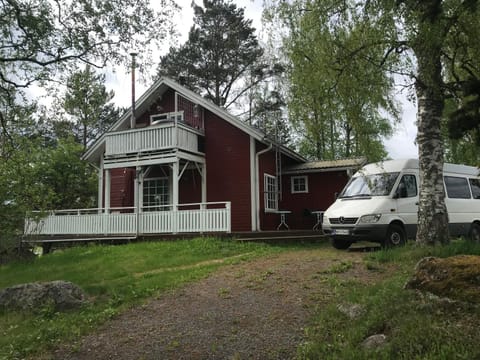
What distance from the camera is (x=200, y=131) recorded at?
19156 mm

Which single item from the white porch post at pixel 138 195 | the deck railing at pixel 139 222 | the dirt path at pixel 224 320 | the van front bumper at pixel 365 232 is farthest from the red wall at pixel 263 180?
the dirt path at pixel 224 320

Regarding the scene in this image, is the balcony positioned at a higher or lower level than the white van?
higher

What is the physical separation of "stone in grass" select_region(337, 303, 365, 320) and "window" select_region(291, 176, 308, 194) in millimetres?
14581

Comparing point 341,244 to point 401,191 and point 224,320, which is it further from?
point 224,320

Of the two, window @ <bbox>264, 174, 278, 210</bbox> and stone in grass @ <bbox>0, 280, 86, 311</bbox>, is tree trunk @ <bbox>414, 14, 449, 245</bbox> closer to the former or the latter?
stone in grass @ <bbox>0, 280, 86, 311</bbox>

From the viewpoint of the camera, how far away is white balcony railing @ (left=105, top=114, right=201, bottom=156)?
1730 centimetres

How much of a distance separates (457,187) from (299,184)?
778 centimetres

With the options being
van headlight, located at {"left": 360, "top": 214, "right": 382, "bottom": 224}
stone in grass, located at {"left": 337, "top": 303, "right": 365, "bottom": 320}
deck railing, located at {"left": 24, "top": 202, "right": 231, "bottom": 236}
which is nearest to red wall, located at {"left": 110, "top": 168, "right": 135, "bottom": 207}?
deck railing, located at {"left": 24, "top": 202, "right": 231, "bottom": 236}

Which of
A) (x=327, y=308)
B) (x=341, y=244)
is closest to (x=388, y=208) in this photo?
(x=341, y=244)

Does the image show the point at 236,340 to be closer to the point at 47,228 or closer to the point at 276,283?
the point at 276,283

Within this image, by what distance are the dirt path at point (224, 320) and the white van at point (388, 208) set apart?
2748 millimetres

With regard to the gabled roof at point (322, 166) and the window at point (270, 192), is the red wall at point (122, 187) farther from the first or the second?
the gabled roof at point (322, 166)

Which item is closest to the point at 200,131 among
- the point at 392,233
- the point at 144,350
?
the point at 392,233

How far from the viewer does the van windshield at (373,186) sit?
39.4 ft
